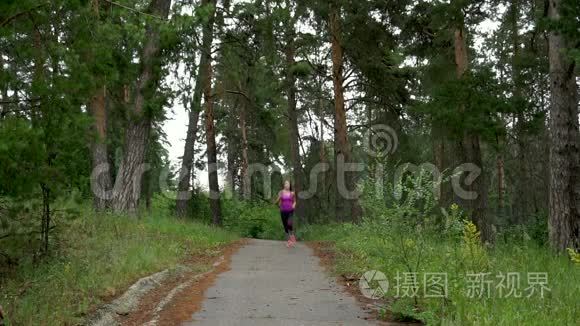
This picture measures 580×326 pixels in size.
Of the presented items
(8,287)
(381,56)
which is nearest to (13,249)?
(8,287)

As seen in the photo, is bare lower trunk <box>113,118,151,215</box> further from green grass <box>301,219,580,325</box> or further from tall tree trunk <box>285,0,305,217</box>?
tall tree trunk <box>285,0,305,217</box>

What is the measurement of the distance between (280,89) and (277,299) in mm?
16809

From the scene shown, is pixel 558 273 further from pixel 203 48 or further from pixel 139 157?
pixel 203 48

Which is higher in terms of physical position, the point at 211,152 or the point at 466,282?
the point at 211,152

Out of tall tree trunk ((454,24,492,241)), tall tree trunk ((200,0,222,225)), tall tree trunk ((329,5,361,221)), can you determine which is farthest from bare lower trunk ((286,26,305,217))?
tall tree trunk ((454,24,492,241))

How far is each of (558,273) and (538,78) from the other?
16.6 metres

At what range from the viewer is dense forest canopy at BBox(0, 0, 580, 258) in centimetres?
707

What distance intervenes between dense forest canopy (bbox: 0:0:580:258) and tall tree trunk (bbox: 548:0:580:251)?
0.03m

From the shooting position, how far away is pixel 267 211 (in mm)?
30188

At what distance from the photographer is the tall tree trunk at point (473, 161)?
55.2 ft

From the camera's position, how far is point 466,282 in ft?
21.1

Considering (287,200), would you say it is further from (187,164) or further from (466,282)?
(466,282)

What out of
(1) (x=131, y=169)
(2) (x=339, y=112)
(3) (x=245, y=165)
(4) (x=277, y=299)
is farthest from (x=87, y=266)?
(3) (x=245, y=165)

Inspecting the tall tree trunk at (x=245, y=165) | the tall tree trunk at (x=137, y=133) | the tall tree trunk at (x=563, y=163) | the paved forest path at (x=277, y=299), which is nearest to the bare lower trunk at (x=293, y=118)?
the tall tree trunk at (x=137, y=133)
